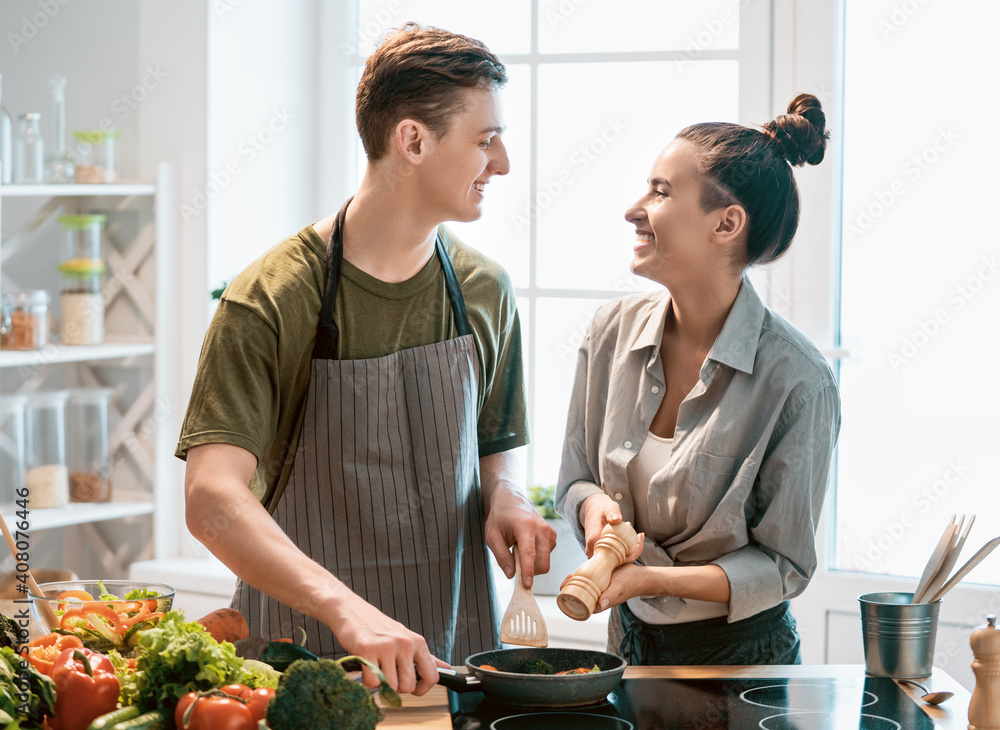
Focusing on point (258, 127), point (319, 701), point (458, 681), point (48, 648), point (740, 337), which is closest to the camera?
point (319, 701)

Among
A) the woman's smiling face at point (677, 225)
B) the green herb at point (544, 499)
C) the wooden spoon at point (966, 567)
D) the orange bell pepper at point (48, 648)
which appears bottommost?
the green herb at point (544, 499)

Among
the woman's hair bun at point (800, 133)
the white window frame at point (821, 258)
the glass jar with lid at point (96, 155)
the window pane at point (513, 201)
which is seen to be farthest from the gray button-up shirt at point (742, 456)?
the glass jar with lid at point (96, 155)

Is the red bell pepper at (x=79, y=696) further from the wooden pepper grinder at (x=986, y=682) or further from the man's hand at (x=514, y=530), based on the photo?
the wooden pepper grinder at (x=986, y=682)

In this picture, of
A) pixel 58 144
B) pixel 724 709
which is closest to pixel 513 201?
pixel 58 144

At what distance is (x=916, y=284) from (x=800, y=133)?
102 centimetres

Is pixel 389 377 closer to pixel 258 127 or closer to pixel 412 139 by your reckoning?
pixel 412 139

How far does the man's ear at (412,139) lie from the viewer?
4.80 ft

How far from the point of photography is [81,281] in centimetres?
269

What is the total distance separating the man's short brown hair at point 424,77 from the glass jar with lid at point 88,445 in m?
1.59

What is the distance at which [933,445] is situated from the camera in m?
2.50

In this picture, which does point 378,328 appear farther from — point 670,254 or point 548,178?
point 548,178

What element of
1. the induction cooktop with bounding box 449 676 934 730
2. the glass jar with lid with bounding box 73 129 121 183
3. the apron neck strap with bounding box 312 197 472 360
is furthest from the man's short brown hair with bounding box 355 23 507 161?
the glass jar with lid with bounding box 73 129 121 183

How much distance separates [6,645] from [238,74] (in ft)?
6.59

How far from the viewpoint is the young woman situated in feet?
4.83
